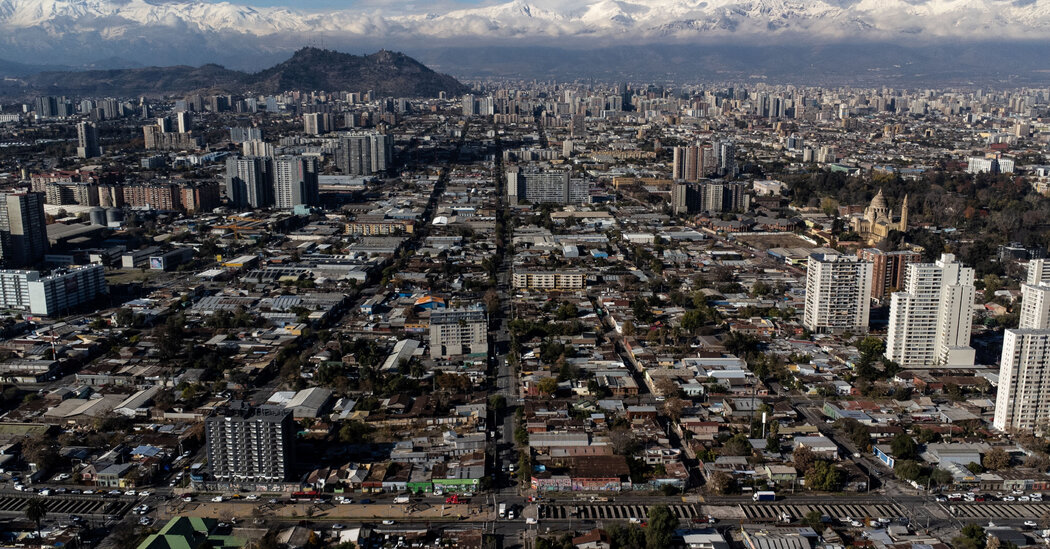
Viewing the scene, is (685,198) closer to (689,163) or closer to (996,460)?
(689,163)

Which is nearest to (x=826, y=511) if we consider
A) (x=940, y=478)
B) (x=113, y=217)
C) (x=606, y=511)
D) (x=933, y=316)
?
(x=940, y=478)

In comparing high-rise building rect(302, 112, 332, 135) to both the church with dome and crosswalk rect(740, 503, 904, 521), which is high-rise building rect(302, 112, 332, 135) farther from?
crosswalk rect(740, 503, 904, 521)

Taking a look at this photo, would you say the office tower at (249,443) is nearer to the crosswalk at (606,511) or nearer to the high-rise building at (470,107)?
the crosswalk at (606,511)

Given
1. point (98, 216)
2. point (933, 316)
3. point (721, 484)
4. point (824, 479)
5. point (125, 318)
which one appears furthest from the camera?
point (98, 216)

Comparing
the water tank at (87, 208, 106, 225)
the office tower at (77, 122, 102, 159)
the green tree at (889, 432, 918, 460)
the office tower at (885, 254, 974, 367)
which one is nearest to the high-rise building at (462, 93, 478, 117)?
the office tower at (77, 122, 102, 159)

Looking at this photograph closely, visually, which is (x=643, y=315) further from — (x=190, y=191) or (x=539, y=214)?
(x=190, y=191)

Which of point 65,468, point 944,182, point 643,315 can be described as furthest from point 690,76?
point 65,468

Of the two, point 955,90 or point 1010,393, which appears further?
point 955,90
